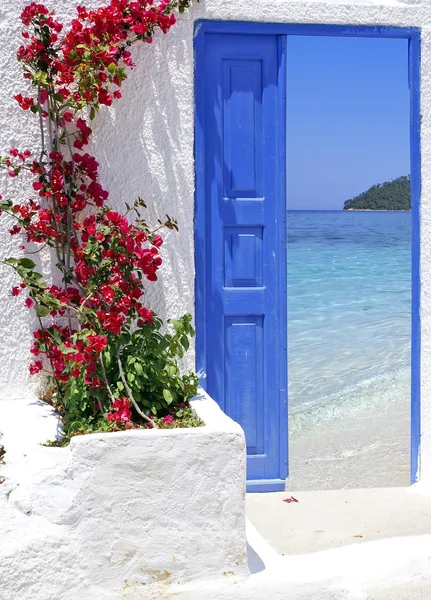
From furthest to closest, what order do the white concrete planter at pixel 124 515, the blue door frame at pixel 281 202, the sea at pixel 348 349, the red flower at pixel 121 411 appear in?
the sea at pixel 348 349
the blue door frame at pixel 281 202
the red flower at pixel 121 411
the white concrete planter at pixel 124 515

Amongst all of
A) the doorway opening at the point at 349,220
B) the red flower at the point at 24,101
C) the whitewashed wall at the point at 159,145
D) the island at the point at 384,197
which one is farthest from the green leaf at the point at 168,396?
the island at the point at 384,197

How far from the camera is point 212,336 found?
5.12m

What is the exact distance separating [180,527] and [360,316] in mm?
20317

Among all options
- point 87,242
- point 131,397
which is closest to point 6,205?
point 87,242

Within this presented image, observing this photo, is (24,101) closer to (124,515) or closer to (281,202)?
(281,202)

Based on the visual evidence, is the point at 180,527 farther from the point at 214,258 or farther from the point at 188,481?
the point at 214,258

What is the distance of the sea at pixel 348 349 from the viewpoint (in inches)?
440

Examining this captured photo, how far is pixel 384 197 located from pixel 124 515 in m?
30.1

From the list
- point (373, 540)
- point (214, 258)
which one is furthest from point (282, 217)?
point (373, 540)

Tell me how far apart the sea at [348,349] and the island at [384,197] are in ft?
1.16

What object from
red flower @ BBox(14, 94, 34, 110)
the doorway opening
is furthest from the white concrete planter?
the doorway opening

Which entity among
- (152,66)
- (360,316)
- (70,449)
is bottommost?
(360,316)

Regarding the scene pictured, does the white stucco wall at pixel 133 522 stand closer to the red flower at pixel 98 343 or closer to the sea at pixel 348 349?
the red flower at pixel 98 343

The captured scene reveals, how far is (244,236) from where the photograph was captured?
16.8ft
